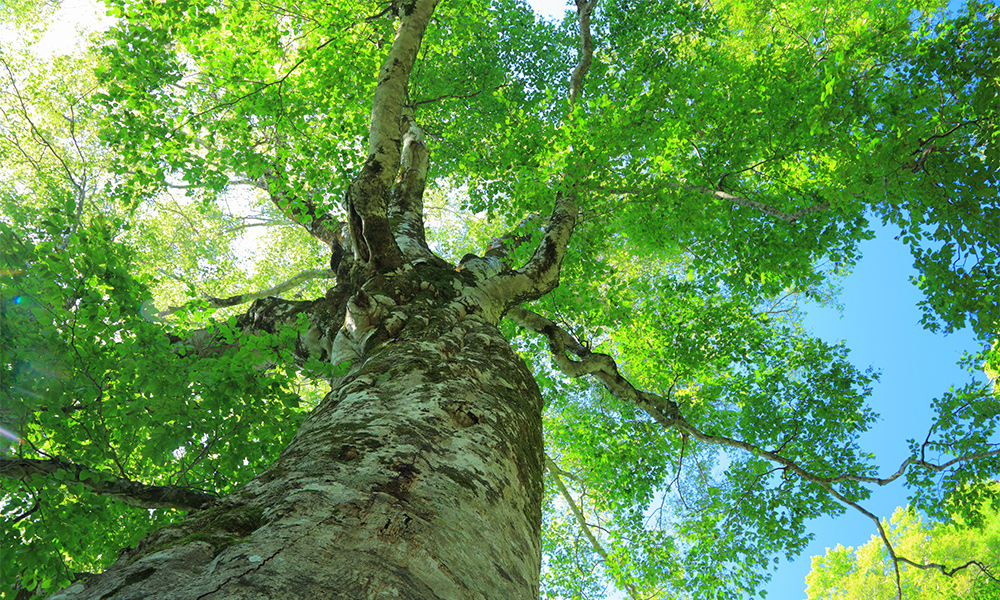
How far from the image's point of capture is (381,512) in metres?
1.30

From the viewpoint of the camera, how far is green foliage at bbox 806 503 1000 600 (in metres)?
14.6

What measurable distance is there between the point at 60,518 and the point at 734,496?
8.00m

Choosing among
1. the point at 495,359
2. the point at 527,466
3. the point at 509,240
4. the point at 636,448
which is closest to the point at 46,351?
the point at 495,359

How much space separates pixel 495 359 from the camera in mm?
3154

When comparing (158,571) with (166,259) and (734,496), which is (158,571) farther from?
(166,259)

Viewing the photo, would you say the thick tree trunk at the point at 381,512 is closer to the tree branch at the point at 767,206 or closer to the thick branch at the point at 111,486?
the thick branch at the point at 111,486

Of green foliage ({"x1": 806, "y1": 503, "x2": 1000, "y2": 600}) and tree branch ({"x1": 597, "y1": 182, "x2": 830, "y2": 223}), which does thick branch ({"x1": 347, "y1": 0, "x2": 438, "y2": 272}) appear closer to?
tree branch ({"x1": 597, "y1": 182, "x2": 830, "y2": 223})

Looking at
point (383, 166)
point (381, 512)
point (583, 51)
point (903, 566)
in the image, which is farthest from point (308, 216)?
point (903, 566)

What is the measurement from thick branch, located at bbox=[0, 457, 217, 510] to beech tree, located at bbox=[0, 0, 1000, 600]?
0.06 feet

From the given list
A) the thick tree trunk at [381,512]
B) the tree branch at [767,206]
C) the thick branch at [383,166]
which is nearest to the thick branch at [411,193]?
the thick branch at [383,166]

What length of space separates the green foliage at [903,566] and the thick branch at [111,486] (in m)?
19.2

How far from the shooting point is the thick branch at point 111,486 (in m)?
2.63

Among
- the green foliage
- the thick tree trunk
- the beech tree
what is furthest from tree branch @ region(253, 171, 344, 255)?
the green foliage

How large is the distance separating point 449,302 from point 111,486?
8.08 ft
